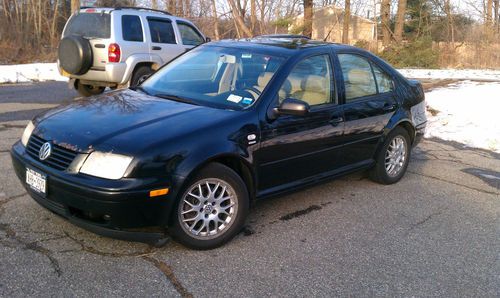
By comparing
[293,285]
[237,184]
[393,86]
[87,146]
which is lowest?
[293,285]

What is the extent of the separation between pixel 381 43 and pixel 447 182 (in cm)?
2740

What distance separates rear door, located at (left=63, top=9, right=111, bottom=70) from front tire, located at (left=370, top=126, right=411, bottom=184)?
6054mm

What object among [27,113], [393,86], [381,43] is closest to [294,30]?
[381,43]

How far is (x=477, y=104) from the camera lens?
37.2 feet

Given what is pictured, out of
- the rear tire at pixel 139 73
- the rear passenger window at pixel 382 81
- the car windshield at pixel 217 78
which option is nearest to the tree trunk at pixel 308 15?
the rear tire at pixel 139 73

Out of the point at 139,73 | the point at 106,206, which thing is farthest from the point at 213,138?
the point at 139,73

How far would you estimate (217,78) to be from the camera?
4539mm

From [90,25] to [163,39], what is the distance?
1579 millimetres

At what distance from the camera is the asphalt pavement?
10.3 feet

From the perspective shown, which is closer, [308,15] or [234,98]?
[234,98]

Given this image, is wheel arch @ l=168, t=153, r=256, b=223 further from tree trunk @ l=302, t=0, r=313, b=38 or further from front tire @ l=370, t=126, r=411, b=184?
tree trunk @ l=302, t=0, r=313, b=38

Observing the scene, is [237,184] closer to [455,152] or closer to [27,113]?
[455,152]

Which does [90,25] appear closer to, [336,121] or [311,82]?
[311,82]

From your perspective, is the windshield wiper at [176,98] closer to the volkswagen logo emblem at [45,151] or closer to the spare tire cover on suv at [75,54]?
the volkswagen logo emblem at [45,151]
